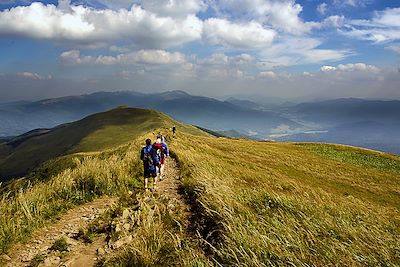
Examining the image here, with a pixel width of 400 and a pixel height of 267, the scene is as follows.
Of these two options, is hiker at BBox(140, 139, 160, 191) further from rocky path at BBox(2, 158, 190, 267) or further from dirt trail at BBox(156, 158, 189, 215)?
rocky path at BBox(2, 158, 190, 267)

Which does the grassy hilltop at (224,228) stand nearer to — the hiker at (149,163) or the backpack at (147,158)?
the hiker at (149,163)

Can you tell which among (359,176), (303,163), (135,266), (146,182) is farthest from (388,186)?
(135,266)

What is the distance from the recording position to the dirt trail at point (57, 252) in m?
7.46

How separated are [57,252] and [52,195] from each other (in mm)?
4939

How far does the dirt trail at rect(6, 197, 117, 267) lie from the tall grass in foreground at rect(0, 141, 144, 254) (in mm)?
322

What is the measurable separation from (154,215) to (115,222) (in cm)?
113

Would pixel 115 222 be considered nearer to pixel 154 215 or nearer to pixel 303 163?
pixel 154 215

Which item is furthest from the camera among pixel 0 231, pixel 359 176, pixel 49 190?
pixel 359 176

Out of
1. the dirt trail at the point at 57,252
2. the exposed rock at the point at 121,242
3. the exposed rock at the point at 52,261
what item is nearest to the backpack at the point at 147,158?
the dirt trail at the point at 57,252

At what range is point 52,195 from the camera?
40.3 ft

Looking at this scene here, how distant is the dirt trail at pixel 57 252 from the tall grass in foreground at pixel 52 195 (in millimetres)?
322

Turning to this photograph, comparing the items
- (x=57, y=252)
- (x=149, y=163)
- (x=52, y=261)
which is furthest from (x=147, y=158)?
(x=52, y=261)

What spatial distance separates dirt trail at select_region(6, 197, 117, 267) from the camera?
746 cm

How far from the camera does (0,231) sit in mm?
8477
